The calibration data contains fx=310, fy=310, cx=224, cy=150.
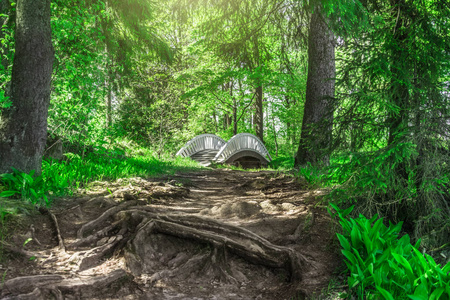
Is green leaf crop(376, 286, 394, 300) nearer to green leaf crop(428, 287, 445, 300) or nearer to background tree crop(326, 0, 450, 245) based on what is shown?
green leaf crop(428, 287, 445, 300)

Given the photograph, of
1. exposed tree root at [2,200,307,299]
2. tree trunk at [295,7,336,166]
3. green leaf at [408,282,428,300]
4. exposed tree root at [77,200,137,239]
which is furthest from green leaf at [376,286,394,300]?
tree trunk at [295,7,336,166]

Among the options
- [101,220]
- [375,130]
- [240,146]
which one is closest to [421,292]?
[375,130]

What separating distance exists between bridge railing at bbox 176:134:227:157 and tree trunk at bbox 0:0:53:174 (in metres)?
11.5

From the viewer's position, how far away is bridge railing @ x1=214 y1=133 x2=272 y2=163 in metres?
17.0

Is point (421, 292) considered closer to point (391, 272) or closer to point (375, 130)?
point (391, 272)

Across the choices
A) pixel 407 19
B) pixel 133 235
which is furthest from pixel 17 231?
pixel 407 19

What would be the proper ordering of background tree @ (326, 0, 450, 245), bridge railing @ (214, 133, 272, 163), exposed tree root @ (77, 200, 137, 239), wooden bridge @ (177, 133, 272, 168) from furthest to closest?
bridge railing @ (214, 133, 272, 163), wooden bridge @ (177, 133, 272, 168), exposed tree root @ (77, 200, 137, 239), background tree @ (326, 0, 450, 245)

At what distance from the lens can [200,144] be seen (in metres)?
18.0

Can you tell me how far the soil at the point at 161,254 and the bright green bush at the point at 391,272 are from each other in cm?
33

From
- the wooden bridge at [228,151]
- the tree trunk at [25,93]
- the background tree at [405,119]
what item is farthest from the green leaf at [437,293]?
the wooden bridge at [228,151]

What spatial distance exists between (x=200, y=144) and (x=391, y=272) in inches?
621

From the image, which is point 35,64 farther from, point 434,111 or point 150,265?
point 434,111

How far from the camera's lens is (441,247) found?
332 centimetres

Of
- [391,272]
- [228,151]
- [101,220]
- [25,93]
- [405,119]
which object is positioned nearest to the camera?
[391,272]
